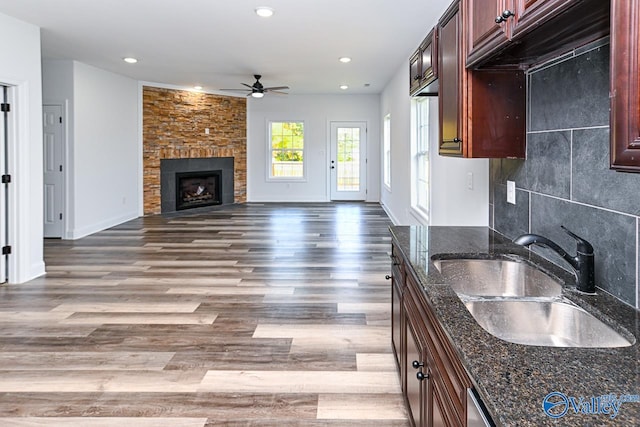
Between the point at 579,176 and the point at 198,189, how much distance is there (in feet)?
32.7

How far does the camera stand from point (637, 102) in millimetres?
921

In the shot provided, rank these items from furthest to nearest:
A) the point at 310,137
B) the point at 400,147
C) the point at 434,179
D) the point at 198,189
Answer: the point at 310,137
the point at 198,189
the point at 400,147
the point at 434,179

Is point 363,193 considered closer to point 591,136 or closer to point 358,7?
point 358,7

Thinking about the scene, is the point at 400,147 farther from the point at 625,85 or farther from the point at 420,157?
the point at 625,85

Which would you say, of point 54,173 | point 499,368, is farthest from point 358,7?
point 54,173

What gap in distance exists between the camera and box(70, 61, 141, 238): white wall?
7.45 m

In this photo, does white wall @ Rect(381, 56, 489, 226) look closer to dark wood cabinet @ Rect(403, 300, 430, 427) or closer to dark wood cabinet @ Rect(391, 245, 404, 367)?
dark wood cabinet @ Rect(391, 245, 404, 367)

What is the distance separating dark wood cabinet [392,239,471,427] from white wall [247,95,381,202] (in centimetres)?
1001

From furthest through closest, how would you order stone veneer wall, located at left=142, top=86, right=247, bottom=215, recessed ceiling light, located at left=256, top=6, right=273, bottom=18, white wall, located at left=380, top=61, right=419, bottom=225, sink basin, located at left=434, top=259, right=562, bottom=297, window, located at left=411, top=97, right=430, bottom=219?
1. stone veneer wall, located at left=142, top=86, right=247, bottom=215
2. white wall, located at left=380, top=61, right=419, bottom=225
3. window, located at left=411, top=97, right=430, bottom=219
4. recessed ceiling light, located at left=256, top=6, right=273, bottom=18
5. sink basin, located at left=434, top=259, right=562, bottom=297

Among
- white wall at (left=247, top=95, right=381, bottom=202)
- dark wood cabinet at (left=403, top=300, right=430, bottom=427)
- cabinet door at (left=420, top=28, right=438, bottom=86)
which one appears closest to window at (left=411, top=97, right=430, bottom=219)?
cabinet door at (left=420, top=28, right=438, bottom=86)

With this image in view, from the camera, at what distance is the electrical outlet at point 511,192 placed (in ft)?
8.24

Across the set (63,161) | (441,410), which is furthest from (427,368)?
(63,161)

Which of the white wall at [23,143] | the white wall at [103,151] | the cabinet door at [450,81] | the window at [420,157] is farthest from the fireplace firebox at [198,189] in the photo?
the cabinet door at [450,81]

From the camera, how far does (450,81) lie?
238 cm
